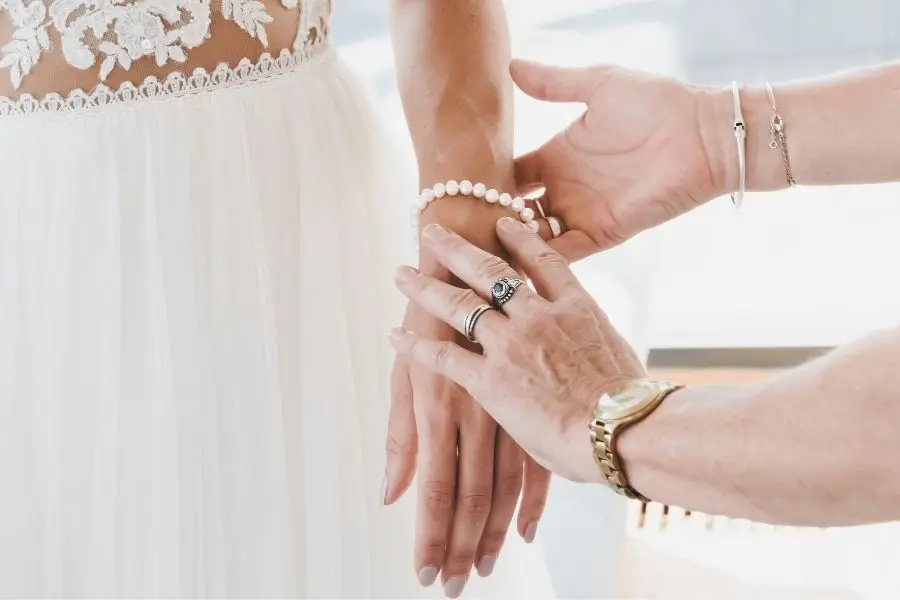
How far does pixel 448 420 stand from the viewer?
87 cm

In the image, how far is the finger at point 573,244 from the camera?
3.51ft

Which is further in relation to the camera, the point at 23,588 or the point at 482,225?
the point at 482,225

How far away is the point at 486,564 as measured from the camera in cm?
92

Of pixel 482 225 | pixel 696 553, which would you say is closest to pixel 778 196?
pixel 696 553

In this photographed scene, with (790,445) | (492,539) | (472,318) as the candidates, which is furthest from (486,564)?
(790,445)

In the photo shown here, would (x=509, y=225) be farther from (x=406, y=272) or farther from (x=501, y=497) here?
(x=501, y=497)

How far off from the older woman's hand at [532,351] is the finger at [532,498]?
0.43ft

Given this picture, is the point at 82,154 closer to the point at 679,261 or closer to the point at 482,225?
the point at 482,225

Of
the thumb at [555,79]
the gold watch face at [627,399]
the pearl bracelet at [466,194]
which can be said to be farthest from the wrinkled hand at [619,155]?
the gold watch face at [627,399]

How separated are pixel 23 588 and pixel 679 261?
5.61ft

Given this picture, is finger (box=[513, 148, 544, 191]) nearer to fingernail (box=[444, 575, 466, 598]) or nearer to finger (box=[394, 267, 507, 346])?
finger (box=[394, 267, 507, 346])

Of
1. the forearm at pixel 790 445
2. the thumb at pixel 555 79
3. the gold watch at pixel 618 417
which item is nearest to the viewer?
the forearm at pixel 790 445

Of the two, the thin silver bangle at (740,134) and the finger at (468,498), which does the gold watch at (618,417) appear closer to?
the finger at (468,498)

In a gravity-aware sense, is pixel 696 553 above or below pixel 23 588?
below
